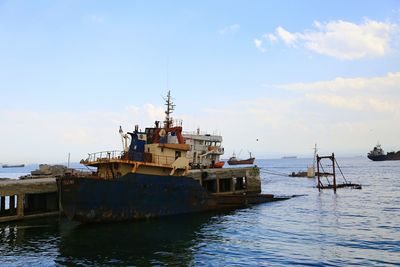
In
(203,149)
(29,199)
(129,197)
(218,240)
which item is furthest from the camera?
(203,149)

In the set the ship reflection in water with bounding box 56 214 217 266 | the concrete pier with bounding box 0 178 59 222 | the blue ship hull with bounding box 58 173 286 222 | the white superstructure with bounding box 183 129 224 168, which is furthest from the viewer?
the white superstructure with bounding box 183 129 224 168

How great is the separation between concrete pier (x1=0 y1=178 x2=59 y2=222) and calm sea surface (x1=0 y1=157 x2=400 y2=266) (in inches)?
55.0

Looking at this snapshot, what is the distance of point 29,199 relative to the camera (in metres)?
29.8

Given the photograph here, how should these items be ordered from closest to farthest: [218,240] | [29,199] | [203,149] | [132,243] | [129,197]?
[132,243] → [218,240] → [129,197] → [29,199] → [203,149]

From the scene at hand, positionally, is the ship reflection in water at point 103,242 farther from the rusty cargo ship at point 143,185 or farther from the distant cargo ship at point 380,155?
the distant cargo ship at point 380,155

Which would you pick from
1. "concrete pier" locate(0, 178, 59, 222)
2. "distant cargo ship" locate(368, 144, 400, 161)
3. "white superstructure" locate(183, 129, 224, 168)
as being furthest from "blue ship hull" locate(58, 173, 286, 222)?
"distant cargo ship" locate(368, 144, 400, 161)

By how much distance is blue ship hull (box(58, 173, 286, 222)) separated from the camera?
76.7 ft

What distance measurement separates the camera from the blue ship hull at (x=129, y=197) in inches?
921

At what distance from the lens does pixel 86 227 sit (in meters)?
23.8

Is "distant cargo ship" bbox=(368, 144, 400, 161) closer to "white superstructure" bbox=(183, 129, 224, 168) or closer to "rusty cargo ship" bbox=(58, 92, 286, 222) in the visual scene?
"white superstructure" bbox=(183, 129, 224, 168)

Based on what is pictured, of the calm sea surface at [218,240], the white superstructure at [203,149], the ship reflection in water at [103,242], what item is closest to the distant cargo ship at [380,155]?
the white superstructure at [203,149]

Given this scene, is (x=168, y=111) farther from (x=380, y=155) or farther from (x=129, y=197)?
(x=380, y=155)

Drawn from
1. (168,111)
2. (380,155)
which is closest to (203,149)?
(168,111)

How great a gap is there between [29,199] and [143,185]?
35.5ft
